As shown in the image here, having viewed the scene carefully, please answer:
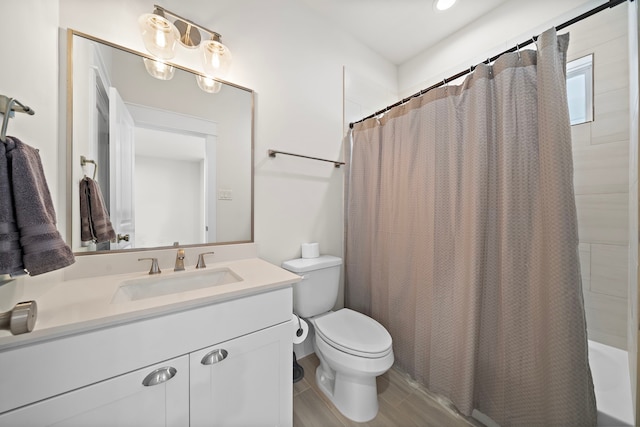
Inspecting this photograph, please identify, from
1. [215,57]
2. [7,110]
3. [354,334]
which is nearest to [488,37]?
[215,57]

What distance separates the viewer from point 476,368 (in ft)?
3.82

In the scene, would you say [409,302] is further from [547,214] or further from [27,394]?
[27,394]

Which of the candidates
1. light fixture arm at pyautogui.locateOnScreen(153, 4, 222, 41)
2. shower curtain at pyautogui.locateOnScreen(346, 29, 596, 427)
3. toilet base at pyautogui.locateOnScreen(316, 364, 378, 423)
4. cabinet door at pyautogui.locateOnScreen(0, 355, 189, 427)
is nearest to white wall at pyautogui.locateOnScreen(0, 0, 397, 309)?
light fixture arm at pyautogui.locateOnScreen(153, 4, 222, 41)

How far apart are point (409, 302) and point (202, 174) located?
1520 millimetres

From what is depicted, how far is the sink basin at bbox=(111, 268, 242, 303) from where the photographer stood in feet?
3.08

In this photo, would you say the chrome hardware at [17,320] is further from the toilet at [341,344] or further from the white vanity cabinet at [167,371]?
the toilet at [341,344]

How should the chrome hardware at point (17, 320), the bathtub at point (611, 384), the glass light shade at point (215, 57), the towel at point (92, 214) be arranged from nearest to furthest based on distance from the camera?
the chrome hardware at point (17, 320), the bathtub at point (611, 384), the towel at point (92, 214), the glass light shade at point (215, 57)

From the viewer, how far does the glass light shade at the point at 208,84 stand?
125cm

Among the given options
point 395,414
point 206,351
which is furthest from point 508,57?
point 395,414

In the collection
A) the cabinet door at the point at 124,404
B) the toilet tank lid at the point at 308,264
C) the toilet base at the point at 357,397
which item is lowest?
the toilet base at the point at 357,397

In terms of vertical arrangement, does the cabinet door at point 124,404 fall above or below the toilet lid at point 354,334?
above

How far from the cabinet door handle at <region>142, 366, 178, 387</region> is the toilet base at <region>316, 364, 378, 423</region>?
2.97 ft

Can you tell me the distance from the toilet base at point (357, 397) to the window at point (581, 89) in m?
1.92

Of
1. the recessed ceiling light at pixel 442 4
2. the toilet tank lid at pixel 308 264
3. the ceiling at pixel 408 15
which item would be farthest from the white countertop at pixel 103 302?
the recessed ceiling light at pixel 442 4
